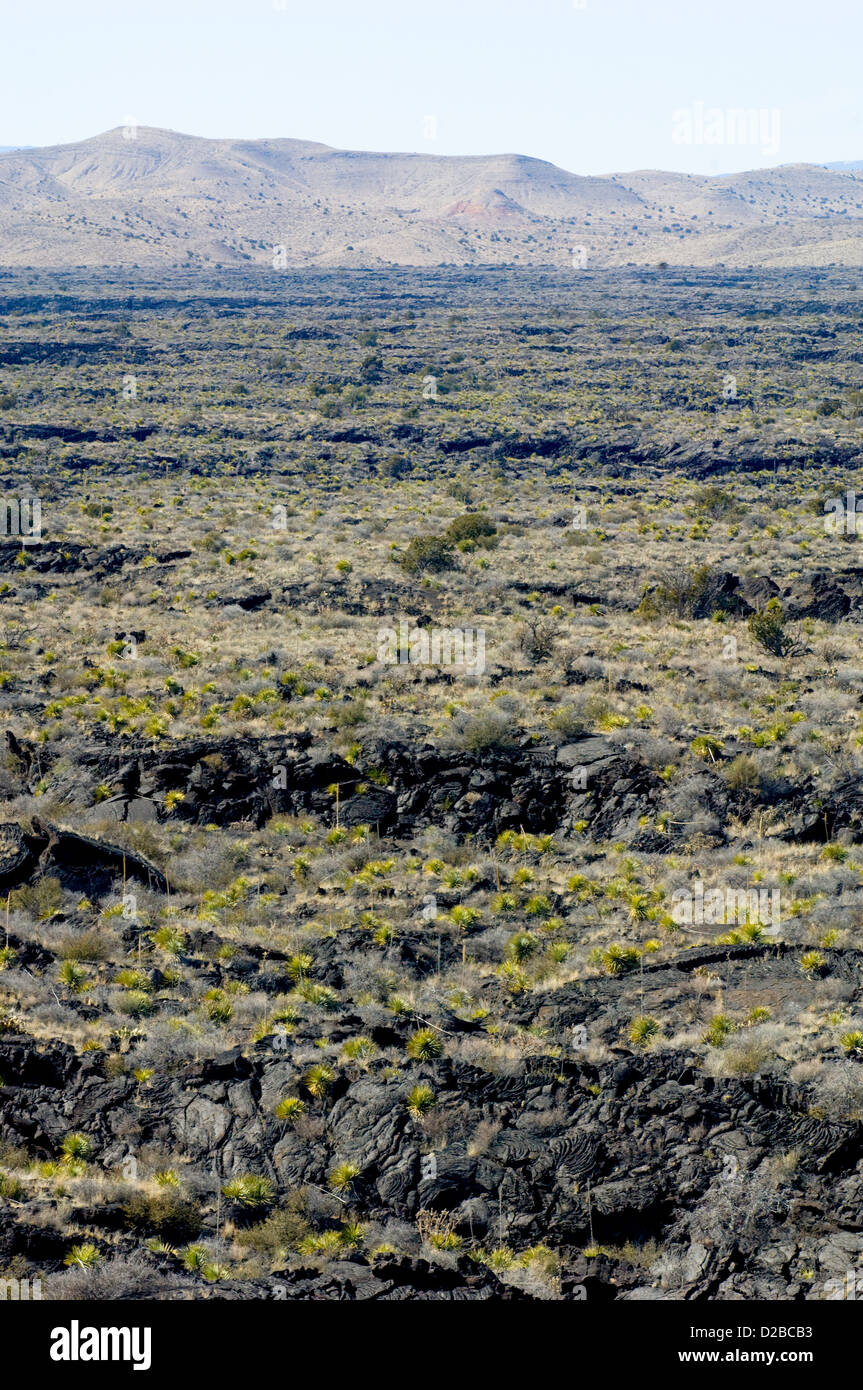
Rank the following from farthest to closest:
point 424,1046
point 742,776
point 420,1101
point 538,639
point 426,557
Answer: point 426,557 < point 538,639 < point 742,776 < point 424,1046 < point 420,1101

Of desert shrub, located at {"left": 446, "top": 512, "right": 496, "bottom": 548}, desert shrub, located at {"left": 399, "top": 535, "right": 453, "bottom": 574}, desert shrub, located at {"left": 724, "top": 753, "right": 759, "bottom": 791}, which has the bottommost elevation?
desert shrub, located at {"left": 724, "top": 753, "right": 759, "bottom": 791}

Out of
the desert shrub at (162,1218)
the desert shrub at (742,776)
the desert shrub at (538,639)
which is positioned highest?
the desert shrub at (538,639)

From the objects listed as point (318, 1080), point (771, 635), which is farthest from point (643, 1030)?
point (771, 635)

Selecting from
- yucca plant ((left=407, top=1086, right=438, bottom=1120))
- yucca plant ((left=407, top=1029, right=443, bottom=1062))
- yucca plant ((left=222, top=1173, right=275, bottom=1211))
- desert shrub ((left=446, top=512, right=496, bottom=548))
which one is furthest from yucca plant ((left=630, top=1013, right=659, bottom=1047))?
desert shrub ((left=446, top=512, right=496, bottom=548))

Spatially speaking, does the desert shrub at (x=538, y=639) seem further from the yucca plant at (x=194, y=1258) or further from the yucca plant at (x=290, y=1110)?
the yucca plant at (x=194, y=1258)

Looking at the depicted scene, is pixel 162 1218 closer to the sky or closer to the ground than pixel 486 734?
closer to the ground

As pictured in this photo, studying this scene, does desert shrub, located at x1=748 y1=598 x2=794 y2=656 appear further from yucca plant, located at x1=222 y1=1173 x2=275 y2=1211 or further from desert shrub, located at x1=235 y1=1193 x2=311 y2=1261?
desert shrub, located at x1=235 y1=1193 x2=311 y2=1261

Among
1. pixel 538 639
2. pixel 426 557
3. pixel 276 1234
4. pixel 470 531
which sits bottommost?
pixel 276 1234

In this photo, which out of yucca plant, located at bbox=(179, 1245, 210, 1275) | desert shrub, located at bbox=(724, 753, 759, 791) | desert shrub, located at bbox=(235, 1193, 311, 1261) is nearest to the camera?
yucca plant, located at bbox=(179, 1245, 210, 1275)

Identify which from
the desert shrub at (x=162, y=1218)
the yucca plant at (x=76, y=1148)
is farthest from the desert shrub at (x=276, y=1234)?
the yucca plant at (x=76, y=1148)

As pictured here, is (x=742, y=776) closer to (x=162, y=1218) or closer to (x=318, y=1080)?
(x=318, y=1080)

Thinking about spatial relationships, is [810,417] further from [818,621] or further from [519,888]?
[519,888]
